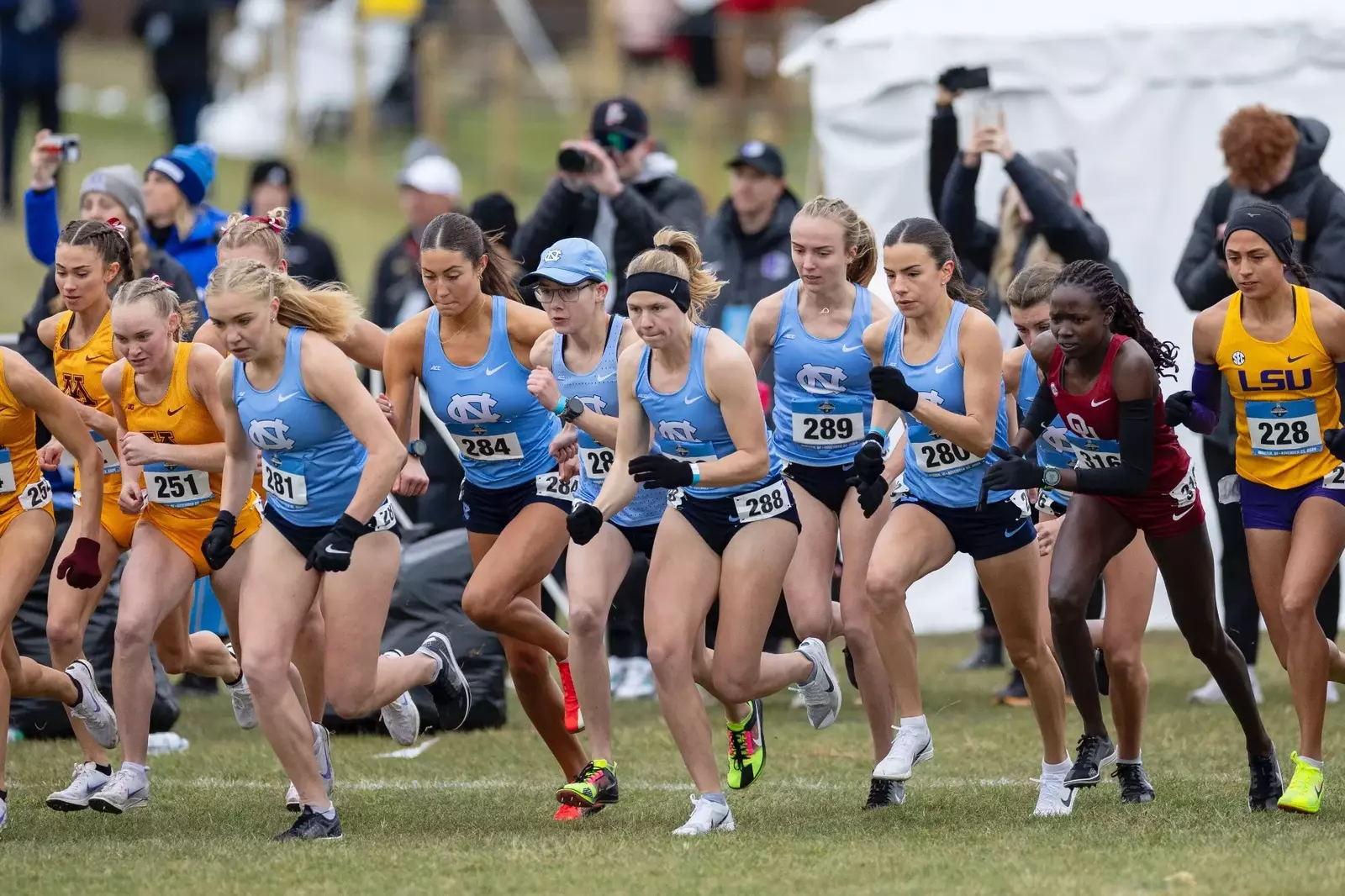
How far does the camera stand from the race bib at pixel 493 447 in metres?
7.98

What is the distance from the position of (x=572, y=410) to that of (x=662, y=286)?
590 mm

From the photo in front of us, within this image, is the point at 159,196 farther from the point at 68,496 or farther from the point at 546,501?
the point at 546,501

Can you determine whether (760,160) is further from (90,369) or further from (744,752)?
(744,752)

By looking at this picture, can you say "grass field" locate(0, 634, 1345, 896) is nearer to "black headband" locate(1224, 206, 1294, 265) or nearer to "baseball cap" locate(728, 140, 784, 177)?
"black headband" locate(1224, 206, 1294, 265)

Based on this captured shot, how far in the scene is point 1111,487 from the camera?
710 centimetres

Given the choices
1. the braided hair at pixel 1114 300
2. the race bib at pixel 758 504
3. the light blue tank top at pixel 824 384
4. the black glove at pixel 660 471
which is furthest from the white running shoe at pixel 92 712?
the braided hair at pixel 1114 300

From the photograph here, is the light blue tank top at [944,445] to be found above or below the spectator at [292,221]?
below

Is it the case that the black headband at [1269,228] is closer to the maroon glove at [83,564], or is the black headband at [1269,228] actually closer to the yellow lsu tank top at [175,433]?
the yellow lsu tank top at [175,433]

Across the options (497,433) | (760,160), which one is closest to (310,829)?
(497,433)

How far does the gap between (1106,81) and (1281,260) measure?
15.9 feet

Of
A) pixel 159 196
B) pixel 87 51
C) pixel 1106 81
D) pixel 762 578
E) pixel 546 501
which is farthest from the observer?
pixel 87 51

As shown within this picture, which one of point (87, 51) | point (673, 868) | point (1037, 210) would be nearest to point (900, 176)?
point (1037, 210)

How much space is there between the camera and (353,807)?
7.99 meters

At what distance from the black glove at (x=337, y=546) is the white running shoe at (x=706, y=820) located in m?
1.48
